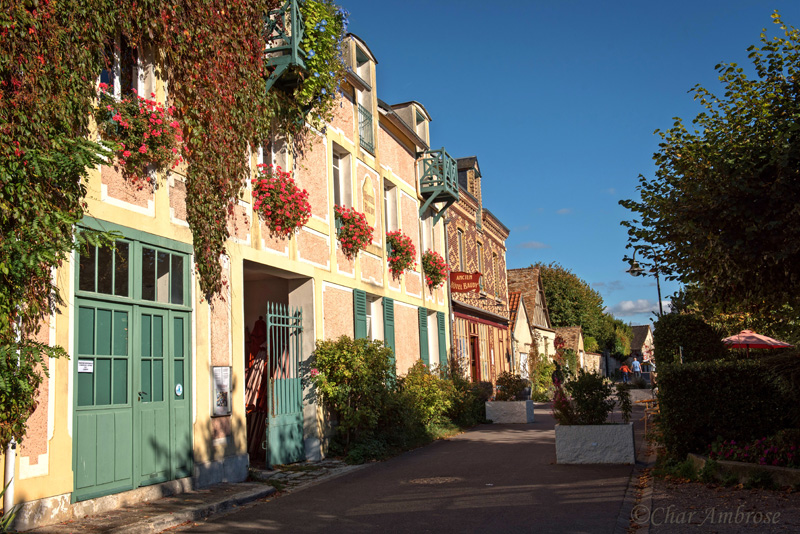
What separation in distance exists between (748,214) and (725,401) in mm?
2630

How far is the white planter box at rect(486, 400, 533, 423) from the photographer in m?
18.2

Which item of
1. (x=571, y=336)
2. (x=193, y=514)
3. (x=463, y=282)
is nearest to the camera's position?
(x=193, y=514)

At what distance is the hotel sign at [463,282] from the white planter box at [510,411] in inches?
125

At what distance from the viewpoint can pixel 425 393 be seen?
49.1 feet

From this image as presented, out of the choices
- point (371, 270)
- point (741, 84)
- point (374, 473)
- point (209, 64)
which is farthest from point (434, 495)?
point (741, 84)

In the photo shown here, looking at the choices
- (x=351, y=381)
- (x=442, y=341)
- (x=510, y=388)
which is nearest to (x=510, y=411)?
(x=510, y=388)

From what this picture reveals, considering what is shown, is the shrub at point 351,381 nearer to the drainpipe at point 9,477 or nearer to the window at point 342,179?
the window at point 342,179

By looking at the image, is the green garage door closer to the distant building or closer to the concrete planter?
the concrete planter

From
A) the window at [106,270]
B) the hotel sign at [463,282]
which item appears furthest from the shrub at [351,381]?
the hotel sign at [463,282]

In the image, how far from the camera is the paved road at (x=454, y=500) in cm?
668

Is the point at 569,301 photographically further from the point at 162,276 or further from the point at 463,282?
the point at 162,276

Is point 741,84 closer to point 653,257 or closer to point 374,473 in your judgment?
point 653,257

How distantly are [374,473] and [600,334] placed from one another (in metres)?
47.6

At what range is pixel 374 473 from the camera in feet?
34.0
